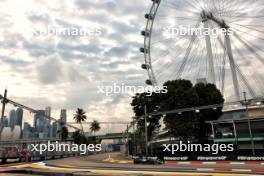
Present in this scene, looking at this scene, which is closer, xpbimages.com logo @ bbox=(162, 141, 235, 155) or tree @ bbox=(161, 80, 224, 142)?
xpbimages.com logo @ bbox=(162, 141, 235, 155)

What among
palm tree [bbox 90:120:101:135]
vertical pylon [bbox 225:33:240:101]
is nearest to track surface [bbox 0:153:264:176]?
vertical pylon [bbox 225:33:240:101]

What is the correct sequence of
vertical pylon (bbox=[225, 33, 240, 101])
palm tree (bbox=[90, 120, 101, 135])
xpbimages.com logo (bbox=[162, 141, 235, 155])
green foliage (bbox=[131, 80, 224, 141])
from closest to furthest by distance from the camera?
vertical pylon (bbox=[225, 33, 240, 101]) → xpbimages.com logo (bbox=[162, 141, 235, 155]) → green foliage (bbox=[131, 80, 224, 141]) → palm tree (bbox=[90, 120, 101, 135])

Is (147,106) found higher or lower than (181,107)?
higher

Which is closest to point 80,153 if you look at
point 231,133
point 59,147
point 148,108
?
point 59,147

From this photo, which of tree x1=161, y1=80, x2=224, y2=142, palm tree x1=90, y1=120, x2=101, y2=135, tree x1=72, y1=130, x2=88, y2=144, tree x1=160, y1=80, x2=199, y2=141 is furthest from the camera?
palm tree x1=90, y1=120, x2=101, y2=135

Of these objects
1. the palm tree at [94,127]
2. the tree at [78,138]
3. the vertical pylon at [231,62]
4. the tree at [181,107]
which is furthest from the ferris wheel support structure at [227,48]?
the palm tree at [94,127]

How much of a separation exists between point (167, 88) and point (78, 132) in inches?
2552

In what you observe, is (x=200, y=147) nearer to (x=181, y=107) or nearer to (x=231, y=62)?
(x=181, y=107)

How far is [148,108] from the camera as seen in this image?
60.8 m

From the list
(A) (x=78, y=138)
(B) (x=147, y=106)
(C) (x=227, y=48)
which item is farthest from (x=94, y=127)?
(C) (x=227, y=48)

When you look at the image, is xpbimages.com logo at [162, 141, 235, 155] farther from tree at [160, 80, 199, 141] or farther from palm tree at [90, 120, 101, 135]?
palm tree at [90, 120, 101, 135]

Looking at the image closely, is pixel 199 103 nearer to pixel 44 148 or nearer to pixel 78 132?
pixel 44 148

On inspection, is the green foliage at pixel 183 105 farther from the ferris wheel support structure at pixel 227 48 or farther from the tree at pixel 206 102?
the ferris wheel support structure at pixel 227 48

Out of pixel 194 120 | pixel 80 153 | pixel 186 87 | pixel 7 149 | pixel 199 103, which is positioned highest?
pixel 186 87
